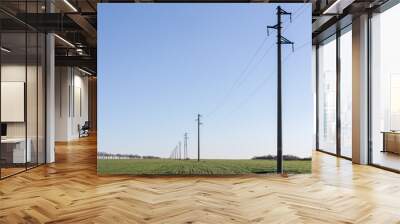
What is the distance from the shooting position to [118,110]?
261 inches

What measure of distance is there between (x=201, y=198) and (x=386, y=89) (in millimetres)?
4700

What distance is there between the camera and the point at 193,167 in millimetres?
6613

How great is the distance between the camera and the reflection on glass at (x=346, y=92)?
8867 millimetres

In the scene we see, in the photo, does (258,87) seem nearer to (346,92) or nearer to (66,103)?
(346,92)

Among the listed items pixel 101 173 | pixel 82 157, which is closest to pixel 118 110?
pixel 101 173

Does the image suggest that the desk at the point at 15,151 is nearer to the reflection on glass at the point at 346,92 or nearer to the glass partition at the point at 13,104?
the glass partition at the point at 13,104

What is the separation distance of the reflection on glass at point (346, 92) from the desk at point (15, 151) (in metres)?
6.81

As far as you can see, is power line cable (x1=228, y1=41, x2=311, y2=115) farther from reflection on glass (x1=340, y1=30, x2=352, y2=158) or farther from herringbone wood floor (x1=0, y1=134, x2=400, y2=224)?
reflection on glass (x1=340, y1=30, x2=352, y2=158)

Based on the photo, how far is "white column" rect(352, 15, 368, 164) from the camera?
798 centimetres

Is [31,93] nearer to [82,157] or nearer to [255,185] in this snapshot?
[82,157]

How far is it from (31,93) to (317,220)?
575 cm

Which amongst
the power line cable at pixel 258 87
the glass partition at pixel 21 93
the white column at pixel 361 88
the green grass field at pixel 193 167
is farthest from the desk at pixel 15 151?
the white column at pixel 361 88

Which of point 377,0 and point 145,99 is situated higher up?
point 377,0

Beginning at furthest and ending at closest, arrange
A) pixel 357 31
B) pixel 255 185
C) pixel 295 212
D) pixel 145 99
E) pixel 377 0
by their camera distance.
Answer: pixel 357 31 → pixel 377 0 → pixel 145 99 → pixel 255 185 → pixel 295 212
